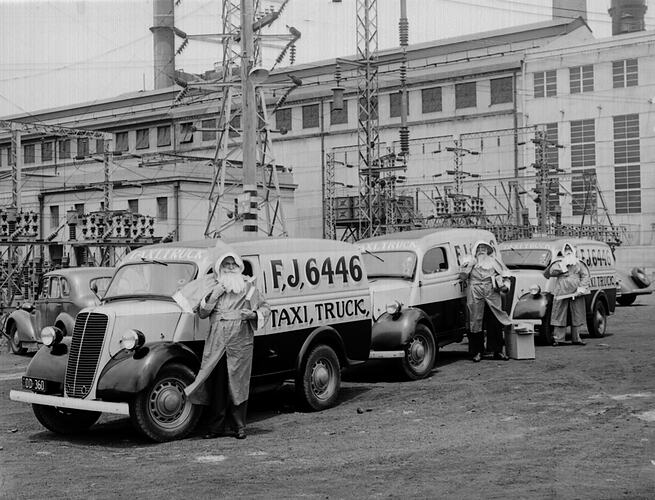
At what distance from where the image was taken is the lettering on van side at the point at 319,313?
11.1 m

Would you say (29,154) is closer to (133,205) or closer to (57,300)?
(133,205)

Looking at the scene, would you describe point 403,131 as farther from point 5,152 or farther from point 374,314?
point 5,152

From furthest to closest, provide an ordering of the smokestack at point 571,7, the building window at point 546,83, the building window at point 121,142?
the building window at point 121,142 → the smokestack at point 571,7 → the building window at point 546,83

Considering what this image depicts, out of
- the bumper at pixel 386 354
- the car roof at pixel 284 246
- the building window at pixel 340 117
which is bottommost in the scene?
the bumper at pixel 386 354

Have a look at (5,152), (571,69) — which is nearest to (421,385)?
(571,69)

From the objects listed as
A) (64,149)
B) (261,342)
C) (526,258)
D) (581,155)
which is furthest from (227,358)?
(64,149)

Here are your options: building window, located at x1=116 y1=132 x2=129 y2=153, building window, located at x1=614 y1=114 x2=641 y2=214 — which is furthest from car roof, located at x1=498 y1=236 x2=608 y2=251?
building window, located at x1=116 y1=132 x2=129 y2=153

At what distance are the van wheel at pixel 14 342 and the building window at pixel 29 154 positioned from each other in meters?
62.4

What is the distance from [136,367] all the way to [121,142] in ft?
235

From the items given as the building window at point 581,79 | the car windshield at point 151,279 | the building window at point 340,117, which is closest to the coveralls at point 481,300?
the car windshield at point 151,279

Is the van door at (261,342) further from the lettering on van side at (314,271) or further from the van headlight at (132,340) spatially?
→ the van headlight at (132,340)

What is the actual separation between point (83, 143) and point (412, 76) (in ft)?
95.5

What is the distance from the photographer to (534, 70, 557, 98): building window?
61625mm

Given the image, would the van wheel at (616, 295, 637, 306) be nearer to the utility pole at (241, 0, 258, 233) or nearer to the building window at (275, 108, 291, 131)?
the utility pole at (241, 0, 258, 233)
